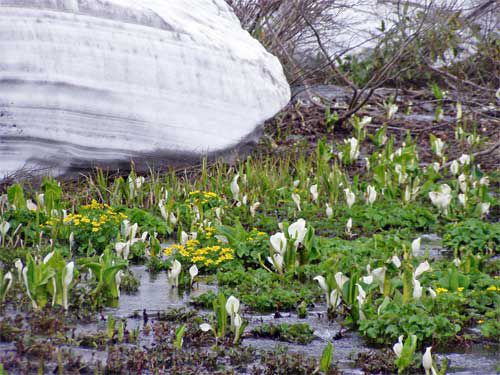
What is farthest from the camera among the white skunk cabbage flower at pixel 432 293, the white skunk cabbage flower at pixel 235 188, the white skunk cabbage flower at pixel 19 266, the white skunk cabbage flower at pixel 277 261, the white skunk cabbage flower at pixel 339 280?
the white skunk cabbage flower at pixel 235 188

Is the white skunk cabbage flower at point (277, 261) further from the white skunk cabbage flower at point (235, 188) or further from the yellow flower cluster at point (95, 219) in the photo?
the white skunk cabbage flower at point (235, 188)

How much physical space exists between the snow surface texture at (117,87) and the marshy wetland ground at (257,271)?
30 centimetres

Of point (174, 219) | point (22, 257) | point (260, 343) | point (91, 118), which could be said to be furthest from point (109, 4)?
point (260, 343)

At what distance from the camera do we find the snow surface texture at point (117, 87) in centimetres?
739

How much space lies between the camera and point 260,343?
442 cm

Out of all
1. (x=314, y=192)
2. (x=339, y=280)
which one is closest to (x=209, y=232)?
(x=314, y=192)

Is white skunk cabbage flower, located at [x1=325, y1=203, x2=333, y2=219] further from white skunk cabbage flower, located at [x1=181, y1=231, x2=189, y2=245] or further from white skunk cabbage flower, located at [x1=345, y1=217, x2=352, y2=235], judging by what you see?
white skunk cabbage flower, located at [x1=181, y1=231, x2=189, y2=245]

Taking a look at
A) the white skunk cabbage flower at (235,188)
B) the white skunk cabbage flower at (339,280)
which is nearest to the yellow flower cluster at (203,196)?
the white skunk cabbage flower at (235,188)

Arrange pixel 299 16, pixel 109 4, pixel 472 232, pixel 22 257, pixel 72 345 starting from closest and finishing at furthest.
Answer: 1. pixel 72 345
2. pixel 22 257
3. pixel 472 232
4. pixel 109 4
5. pixel 299 16

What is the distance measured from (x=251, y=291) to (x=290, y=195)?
8.28 ft

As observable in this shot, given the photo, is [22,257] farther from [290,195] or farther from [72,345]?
[290,195]

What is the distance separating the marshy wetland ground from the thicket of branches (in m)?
2.13

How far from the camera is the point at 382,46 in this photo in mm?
13430

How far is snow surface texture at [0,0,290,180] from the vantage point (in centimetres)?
739
